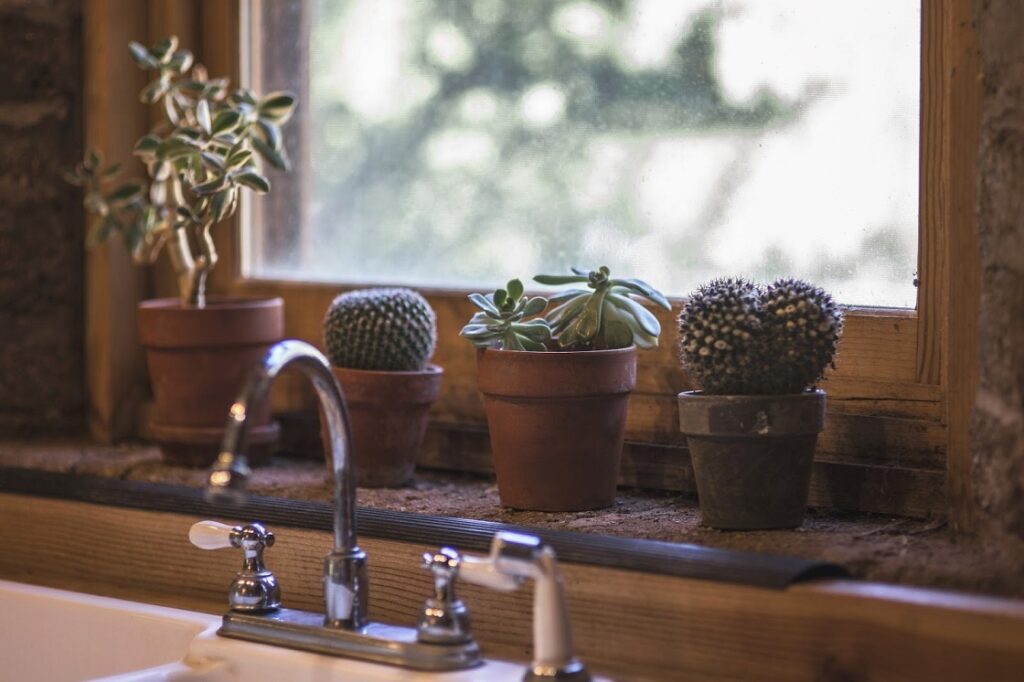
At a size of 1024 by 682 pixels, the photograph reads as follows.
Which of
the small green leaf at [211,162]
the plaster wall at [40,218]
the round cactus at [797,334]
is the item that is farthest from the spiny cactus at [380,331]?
the plaster wall at [40,218]

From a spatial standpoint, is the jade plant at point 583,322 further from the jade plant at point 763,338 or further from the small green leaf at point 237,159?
the small green leaf at point 237,159

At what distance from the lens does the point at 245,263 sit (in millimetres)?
1814

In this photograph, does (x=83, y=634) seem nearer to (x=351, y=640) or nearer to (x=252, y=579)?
(x=252, y=579)

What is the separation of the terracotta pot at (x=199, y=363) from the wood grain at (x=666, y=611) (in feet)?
0.61

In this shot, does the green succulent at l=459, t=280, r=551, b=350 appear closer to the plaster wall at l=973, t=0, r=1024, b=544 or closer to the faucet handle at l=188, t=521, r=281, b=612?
the faucet handle at l=188, t=521, r=281, b=612

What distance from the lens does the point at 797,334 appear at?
1.18 metres

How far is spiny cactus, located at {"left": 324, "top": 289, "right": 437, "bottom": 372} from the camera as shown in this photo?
1444 mm

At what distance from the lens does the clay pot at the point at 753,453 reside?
3.87 feet

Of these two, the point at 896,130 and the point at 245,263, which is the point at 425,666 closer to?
the point at 896,130

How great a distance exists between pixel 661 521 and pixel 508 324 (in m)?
0.25


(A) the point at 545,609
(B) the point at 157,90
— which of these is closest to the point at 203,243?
(B) the point at 157,90

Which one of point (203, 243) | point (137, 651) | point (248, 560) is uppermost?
point (203, 243)

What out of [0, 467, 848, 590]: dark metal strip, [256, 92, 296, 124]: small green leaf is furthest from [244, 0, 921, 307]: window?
[0, 467, 848, 590]: dark metal strip

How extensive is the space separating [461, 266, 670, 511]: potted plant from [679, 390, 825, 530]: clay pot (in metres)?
0.12
